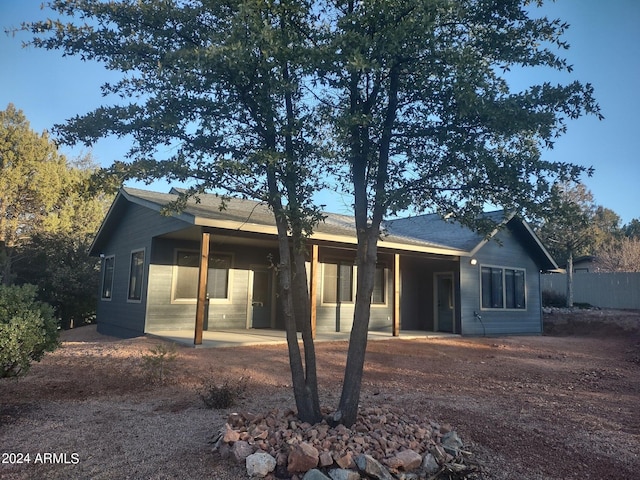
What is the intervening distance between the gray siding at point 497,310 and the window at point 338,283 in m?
3.85

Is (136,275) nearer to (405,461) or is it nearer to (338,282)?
(338,282)

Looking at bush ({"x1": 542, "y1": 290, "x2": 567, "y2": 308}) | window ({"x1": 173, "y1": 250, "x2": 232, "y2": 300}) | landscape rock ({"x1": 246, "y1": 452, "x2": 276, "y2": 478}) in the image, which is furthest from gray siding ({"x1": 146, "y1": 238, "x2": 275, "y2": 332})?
bush ({"x1": 542, "y1": 290, "x2": 567, "y2": 308})

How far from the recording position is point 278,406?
5.72 metres

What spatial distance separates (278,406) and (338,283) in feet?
29.4

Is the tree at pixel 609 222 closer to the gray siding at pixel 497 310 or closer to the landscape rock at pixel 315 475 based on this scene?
the gray siding at pixel 497 310

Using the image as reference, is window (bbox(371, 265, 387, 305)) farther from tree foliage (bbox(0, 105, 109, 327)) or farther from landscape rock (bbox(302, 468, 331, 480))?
tree foliage (bbox(0, 105, 109, 327))

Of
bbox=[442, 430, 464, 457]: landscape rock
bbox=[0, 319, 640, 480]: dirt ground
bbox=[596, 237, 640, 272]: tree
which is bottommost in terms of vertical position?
bbox=[0, 319, 640, 480]: dirt ground

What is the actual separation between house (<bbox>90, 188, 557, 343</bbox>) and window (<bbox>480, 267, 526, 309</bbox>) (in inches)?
1.4

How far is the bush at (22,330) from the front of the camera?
476 cm

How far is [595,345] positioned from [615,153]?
5.93 metres

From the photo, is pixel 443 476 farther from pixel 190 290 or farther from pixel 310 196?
pixel 190 290

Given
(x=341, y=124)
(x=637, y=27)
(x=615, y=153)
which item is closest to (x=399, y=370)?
(x=341, y=124)

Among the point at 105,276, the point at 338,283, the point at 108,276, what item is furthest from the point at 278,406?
the point at 105,276

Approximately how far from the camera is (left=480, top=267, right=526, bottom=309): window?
16.4 metres
